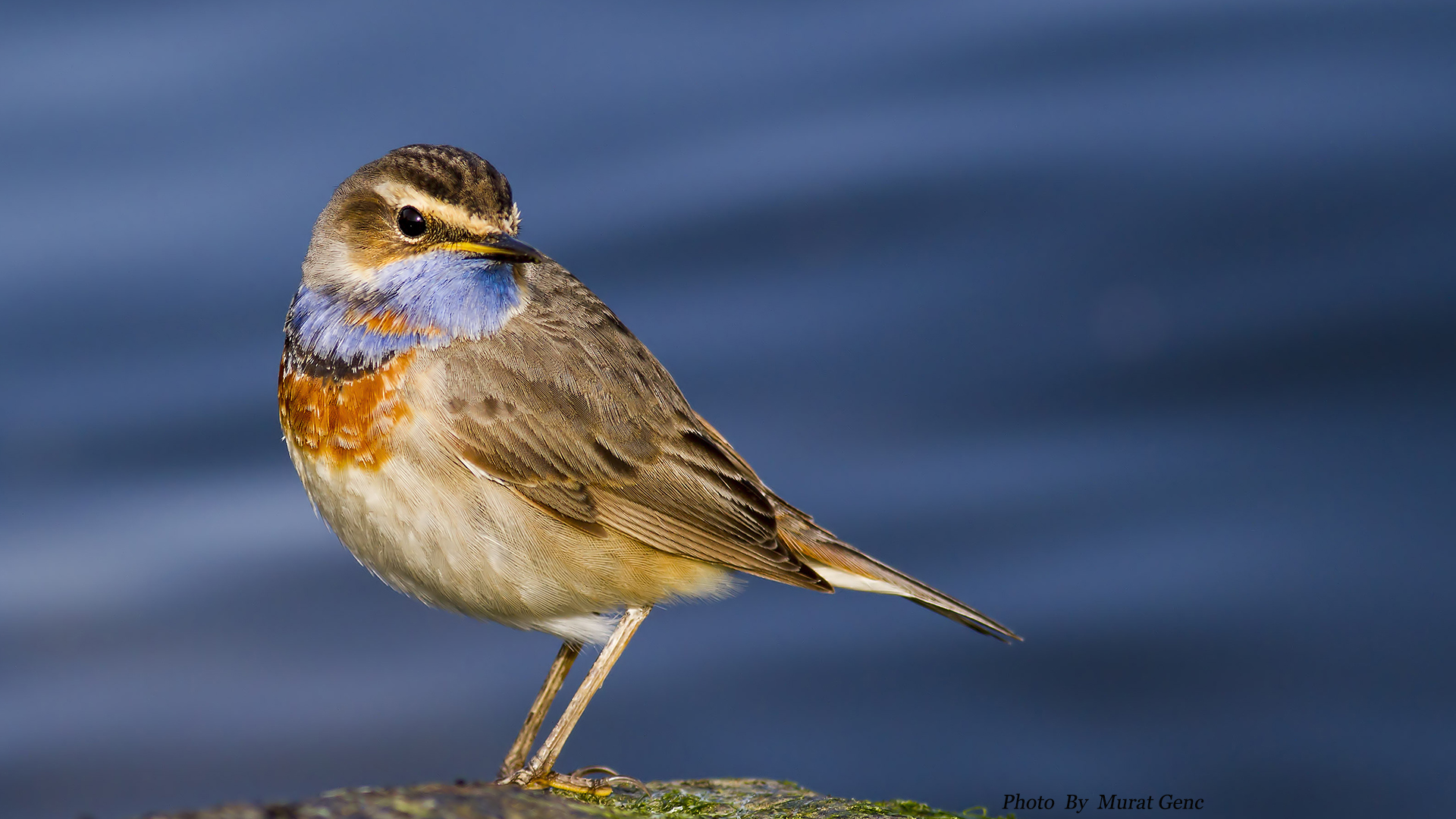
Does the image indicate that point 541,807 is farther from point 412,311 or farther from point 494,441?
point 412,311

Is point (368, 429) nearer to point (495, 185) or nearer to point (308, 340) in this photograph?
point (308, 340)

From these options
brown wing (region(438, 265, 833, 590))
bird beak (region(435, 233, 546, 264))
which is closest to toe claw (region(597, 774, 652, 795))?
brown wing (region(438, 265, 833, 590))

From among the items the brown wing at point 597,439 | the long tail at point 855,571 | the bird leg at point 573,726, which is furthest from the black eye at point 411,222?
the long tail at point 855,571

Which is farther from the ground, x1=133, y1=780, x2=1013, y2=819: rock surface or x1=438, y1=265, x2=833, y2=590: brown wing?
x1=438, y1=265, x2=833, y2=590: brown wing

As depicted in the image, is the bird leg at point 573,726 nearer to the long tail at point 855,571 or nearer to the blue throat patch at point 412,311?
the long tail at point 855,571

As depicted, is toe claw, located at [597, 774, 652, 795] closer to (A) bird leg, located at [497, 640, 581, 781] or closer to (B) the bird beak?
(A) bird leg, located at [497, 640, 581, 781]

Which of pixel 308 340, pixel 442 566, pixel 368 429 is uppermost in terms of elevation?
pixel 308 340

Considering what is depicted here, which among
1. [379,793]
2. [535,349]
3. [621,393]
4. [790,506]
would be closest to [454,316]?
[535,349]
